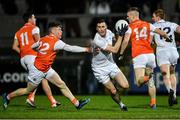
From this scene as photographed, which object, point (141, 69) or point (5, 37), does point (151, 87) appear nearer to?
point (141, 69)

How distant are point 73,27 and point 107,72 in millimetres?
10490

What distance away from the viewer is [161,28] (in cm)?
1959

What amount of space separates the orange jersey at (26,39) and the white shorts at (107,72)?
2397 millimetres

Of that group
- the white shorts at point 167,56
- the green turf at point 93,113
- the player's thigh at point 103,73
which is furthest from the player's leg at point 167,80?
the player's thigh at point 103,73

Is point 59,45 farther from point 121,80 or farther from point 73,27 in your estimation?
point 73,27

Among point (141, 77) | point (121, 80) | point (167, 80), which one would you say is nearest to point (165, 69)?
point (167, 80)

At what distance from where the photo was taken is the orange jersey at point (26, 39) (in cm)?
1981

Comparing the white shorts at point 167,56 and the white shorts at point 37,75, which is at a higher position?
the white shorts at point 37,75

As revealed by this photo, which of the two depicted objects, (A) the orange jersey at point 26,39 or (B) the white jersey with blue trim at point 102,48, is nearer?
(B) the white jersey with blue trim at point 102,48

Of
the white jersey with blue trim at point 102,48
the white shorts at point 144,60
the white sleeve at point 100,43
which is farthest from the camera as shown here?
the white shorts at point 144,60

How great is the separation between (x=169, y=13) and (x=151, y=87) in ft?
30.6

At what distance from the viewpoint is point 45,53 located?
17875 mm

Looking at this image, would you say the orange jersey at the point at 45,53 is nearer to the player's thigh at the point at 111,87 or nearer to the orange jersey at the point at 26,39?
the player's thigh at the point at 111,87

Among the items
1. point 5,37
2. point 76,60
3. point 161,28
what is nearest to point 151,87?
point 161,28
